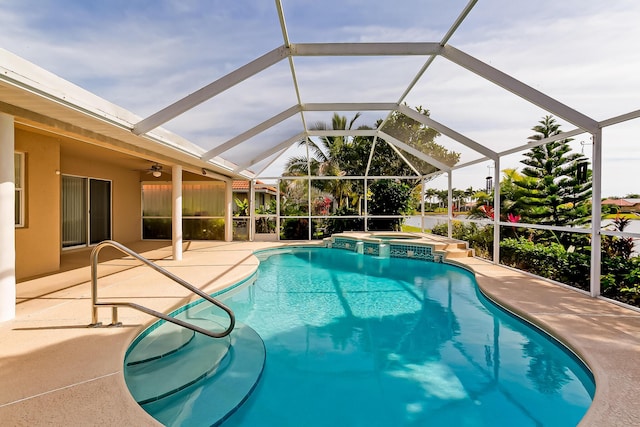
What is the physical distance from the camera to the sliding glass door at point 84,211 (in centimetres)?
1002

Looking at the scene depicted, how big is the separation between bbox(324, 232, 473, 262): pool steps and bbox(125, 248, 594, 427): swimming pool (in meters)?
3.48

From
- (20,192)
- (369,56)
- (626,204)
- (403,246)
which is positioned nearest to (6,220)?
(20,192)

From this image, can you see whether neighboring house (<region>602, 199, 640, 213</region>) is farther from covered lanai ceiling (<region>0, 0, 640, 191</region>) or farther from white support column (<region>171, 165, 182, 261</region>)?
white support column (<region>171, 165, 182, 261</region>)

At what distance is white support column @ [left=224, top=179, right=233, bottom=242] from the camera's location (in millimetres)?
13609

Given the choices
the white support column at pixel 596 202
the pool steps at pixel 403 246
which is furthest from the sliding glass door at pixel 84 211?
the white support column at pixel 596 202

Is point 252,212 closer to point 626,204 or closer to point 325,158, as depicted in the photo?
point 325,158

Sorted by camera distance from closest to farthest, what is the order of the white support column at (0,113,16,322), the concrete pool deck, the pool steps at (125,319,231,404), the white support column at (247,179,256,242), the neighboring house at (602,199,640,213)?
1. the concrete pool deck
2. the pool steps at (125,319,231,404)
3. the white support column at (0,113,16,322)
4. the neighboring house at (602,199,640,213)
5. the white support column at (247,179,256,242)

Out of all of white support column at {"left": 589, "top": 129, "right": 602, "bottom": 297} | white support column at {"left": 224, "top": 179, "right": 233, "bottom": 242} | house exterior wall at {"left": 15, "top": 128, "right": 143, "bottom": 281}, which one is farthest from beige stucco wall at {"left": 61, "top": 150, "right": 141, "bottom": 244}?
white support column at {"left": 589, "top": 129, "right": 602, "bottom": 297}

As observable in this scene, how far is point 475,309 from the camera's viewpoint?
584 centimetres

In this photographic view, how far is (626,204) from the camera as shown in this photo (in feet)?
28.7

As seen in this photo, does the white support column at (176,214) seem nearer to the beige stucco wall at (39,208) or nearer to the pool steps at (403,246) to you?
the beige stucco wall at (39,208)

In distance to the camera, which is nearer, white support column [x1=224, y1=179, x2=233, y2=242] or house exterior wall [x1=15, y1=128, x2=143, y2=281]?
house exterior wall [x1=15, y1=128, x2=143, y2=281]

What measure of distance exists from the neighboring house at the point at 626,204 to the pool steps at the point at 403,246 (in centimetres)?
364

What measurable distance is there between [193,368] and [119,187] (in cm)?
1052
